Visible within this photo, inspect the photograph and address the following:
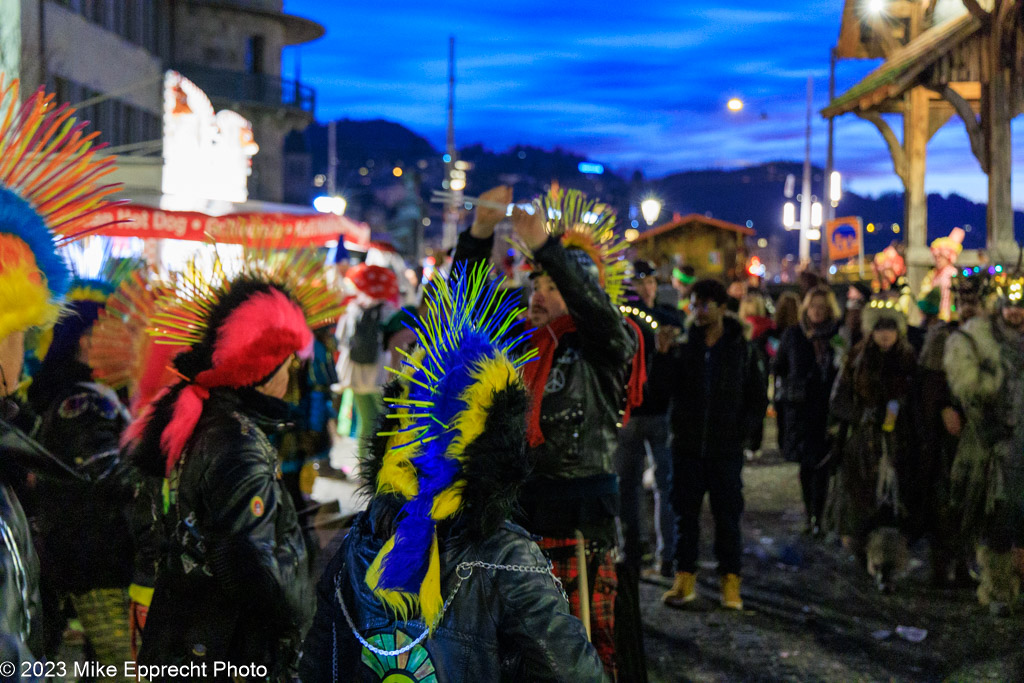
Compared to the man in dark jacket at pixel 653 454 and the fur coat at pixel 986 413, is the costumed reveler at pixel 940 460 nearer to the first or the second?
the fur coat at pixel 986 413

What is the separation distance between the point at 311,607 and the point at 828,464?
5.13 meters

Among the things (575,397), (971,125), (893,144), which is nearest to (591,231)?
(575,397)

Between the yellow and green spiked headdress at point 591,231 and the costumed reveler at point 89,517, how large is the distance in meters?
1.95

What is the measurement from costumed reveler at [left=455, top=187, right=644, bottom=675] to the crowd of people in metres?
0.01

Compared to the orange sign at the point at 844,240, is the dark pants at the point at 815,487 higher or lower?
lower

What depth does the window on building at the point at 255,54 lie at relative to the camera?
101 feet

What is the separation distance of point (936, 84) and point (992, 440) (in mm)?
5269

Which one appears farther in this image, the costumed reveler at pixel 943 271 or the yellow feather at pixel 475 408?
the costumed reveler at pixel 943 271

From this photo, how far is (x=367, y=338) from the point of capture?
30.4 ft

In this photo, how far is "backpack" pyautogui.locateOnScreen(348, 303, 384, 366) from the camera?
9.19 metres

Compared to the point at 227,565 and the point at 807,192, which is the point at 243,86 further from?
the point at 227,565

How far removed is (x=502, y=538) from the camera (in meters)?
1.96

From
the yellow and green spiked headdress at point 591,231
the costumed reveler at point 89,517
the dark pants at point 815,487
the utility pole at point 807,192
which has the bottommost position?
the dark pants at point 815,487

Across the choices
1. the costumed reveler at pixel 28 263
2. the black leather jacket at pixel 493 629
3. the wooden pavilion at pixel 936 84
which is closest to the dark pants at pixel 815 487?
the wooden pavilion at pixel 936 84
